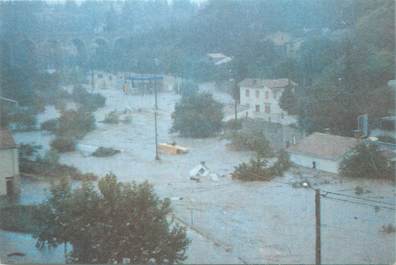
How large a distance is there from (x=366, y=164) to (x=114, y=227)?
1850 mm

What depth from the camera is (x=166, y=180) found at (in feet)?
11.2

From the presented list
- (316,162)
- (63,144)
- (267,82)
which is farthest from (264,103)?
(63,144)

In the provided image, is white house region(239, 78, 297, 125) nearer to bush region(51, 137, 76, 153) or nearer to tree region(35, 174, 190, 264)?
bush region(51, 137, 76, 153)

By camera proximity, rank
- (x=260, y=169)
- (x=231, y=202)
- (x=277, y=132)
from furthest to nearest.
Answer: (x=277, y=132)
(x=260, y=169)
(x=231, y=202)

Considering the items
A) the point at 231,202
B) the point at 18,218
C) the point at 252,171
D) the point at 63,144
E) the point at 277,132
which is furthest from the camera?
the point at 277,132

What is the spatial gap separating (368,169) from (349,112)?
415 millimetres

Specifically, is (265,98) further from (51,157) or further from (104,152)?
(51,157)

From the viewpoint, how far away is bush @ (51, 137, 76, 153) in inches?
140

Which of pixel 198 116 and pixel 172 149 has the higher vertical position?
pixel 198 116

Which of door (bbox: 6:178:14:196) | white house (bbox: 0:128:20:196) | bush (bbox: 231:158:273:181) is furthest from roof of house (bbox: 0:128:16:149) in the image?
bush (bbox: 231:158:273:181)

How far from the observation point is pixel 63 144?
3.58 m

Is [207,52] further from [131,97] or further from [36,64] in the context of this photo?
[36,64]

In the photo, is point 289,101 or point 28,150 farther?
point 289,101

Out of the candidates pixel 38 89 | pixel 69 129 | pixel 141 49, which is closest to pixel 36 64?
pixel 38 89
